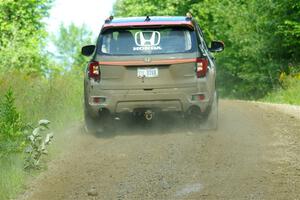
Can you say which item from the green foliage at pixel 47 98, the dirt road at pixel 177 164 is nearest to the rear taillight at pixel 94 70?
the dirt road at pixel 177 164

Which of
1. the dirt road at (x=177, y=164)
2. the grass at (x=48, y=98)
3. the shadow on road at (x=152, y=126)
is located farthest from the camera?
the grass at (x=48, y=98)

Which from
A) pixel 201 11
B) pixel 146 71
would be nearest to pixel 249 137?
pixel 146 71

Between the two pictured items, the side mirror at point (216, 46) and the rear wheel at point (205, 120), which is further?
the side mirror at point (216, 46)

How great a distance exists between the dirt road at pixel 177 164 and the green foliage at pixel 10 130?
56 centimetres

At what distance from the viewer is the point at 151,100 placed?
11.3 m

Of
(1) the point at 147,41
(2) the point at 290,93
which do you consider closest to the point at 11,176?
(1) the point at 147,41

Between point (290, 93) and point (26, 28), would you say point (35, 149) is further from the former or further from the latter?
point (26, 28)

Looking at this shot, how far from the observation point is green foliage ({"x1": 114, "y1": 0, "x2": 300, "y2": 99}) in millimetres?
28484

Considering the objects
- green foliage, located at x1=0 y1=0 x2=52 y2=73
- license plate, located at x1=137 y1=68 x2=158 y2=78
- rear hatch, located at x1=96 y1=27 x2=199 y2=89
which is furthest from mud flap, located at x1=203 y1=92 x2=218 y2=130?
green foliage, located at x1=0 y1=0 x2=52 y2=73

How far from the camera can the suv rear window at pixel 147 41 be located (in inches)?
451

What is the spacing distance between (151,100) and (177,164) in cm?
250

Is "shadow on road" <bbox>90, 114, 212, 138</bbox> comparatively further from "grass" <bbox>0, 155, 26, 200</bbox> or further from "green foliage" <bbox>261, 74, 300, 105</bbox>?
"green foliage" <bbox>261, 74, 300, 105</bbox>

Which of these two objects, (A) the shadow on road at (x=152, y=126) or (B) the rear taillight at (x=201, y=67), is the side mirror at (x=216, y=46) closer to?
(A) the shadow on road at (x=152, y=126)

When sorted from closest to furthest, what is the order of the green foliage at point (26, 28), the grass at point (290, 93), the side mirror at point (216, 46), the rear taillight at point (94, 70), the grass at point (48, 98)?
the rear taillight at point (94, 70)
the grass at point (48, 98)
the side mirror at point (216, 46)
the grass at point (290, 93)
the green foliage at point (26, 28)
